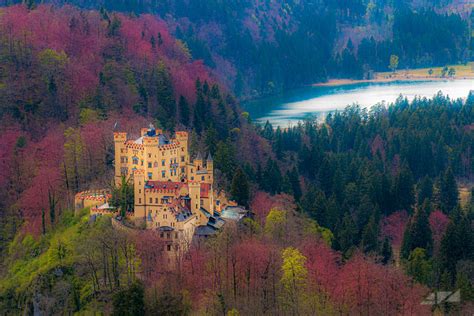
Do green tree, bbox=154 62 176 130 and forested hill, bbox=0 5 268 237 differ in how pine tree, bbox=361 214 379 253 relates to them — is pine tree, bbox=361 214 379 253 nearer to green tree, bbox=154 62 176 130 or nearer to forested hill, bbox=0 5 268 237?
forested hill, bbox=0 5 268 237

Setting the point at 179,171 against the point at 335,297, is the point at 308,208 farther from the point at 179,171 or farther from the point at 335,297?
the point at 335,297

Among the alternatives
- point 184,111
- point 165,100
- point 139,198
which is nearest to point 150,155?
point 139,198

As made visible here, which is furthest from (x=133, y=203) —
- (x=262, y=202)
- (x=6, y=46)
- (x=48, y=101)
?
(x=6, y=46)

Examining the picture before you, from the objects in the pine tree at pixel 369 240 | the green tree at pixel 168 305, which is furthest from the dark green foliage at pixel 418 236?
the green tree at pixel 168 305

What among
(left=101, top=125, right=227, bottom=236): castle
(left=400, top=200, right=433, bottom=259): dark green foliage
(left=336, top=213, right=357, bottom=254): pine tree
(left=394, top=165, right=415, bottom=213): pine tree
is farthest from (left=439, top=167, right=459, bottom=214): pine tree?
(left=101, top=125, right=227, bottom=236): castle

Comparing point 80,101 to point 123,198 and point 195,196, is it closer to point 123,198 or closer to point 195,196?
point 123,198

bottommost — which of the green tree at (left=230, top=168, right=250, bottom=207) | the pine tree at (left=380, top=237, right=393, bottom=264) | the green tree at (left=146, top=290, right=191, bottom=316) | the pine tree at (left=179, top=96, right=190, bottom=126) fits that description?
the pine tree at (left=380, top=237, right=393, bottom=264)

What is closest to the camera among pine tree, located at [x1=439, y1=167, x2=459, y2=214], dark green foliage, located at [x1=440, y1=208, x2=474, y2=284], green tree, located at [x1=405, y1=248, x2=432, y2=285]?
green tree, located at [x1=405, y1=248, x2=432, y2=285]
